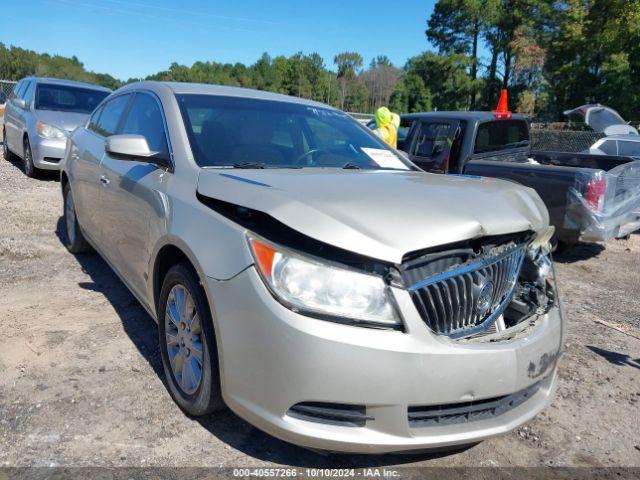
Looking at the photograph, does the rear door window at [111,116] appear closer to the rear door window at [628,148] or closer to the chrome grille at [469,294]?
the chrome grille at [469,294]

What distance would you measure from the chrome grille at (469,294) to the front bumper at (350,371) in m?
0.09

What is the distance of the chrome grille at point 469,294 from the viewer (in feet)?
6.89

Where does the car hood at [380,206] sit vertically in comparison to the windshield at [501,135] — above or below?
below

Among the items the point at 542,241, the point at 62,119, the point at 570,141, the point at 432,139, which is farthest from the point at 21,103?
the point at 570,141

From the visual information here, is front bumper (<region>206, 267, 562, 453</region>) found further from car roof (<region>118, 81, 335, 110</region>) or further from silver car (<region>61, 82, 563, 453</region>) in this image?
car roof (<region>118, 81, 335, 110</region>)

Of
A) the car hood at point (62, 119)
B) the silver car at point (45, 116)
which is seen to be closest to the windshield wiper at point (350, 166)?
the car hood at point (62, 119)

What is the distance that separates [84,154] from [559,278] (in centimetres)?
491

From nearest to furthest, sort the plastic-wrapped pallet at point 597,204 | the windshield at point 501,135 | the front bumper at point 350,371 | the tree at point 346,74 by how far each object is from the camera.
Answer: the front bumper at point 350,371 → the plastic-wrapped pallet at point 597,204 → the windshield at point 501,135 → the tree at point 346,74

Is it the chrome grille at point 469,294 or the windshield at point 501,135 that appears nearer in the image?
the chrome grille at point 469,294

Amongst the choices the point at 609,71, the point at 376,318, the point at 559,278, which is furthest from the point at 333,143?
the point at 609,71

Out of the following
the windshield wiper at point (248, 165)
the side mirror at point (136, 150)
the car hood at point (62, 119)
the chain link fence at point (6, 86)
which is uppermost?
the chain link fence at point (6, 86)

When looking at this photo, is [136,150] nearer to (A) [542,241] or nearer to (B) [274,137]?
(B) [274,137]

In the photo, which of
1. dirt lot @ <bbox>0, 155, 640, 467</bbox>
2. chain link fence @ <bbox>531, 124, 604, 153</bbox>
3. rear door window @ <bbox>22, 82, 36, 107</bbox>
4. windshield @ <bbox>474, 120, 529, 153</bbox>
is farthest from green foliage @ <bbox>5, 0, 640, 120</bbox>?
dirt lot @ <bbox>0, 155, 640, 467</bbox>

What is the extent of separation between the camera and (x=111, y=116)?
4.41 metres
